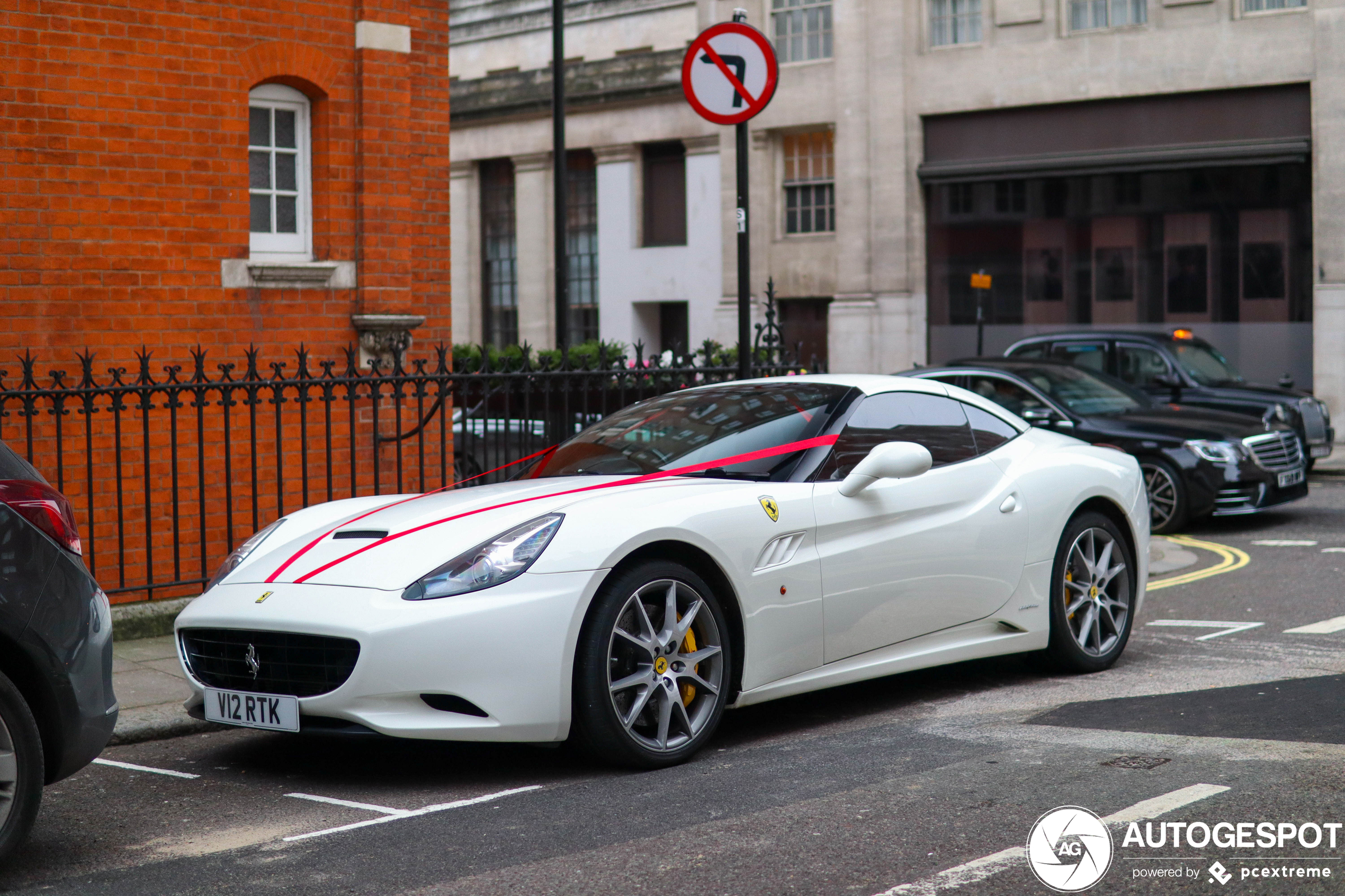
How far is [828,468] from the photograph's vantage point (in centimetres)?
634

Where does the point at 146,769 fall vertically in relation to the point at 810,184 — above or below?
below

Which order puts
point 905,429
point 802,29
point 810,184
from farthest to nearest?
point 810,184 < point 802,29 < point 905,429

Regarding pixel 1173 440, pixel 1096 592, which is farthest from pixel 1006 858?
pixel 1173 440

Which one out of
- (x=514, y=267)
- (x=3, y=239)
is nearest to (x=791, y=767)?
(x=3, y=239)

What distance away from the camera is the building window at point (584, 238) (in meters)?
34.7

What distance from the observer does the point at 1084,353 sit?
56.4ft

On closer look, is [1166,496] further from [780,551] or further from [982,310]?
[982,310]

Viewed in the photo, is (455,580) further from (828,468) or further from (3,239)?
(3,239)

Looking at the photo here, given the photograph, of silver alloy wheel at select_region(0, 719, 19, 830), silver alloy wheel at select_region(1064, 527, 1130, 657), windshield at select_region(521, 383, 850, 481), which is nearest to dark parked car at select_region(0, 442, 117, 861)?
silver alloy wheel at select_region(0, 719, 19, 830)

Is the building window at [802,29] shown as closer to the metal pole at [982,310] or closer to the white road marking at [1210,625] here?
the metal pole at [982,310]

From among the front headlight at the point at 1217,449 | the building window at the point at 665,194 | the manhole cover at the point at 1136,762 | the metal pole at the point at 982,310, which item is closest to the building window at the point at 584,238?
the building window at the point at 665,194

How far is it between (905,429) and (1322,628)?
333cm

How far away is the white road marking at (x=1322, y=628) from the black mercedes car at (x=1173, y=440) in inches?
168

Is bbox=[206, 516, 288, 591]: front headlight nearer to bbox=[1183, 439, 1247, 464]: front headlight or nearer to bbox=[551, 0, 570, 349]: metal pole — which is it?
bbox=[1183, 439, 1247, 464]: front headlight
